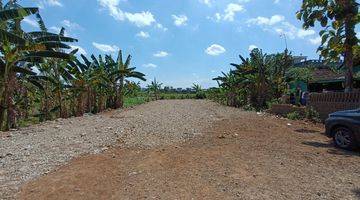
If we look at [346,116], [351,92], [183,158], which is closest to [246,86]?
[351,92]

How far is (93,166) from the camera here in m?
8.61

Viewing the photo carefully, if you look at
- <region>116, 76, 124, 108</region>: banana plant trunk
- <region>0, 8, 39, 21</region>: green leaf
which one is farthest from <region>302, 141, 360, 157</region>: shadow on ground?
<region>116, 76, 124, 108</region>: banana plant trunk

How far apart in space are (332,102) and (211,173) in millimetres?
11167

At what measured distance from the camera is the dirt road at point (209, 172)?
660 cm

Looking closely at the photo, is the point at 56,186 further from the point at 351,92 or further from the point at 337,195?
the point at 351,92

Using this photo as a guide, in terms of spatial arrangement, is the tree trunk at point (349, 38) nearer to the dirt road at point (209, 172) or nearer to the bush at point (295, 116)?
the bush at point (295, 116)

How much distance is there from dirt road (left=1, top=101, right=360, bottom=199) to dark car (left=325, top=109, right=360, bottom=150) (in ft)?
1.22

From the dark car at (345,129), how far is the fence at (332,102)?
195 inches

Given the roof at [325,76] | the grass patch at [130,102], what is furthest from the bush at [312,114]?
the grass patch at [130,102]

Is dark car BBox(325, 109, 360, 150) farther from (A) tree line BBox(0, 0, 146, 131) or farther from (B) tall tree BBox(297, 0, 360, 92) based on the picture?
(A) tree line BBox(0, 0, 146, 131)

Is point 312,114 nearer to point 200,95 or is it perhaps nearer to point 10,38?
point 10,38

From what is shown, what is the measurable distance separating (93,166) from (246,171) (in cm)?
327

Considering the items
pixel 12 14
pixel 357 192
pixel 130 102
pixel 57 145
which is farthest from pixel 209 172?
pixel 130 102

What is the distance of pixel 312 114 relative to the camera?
60.1ft
